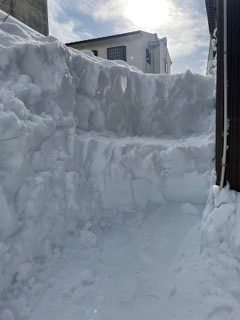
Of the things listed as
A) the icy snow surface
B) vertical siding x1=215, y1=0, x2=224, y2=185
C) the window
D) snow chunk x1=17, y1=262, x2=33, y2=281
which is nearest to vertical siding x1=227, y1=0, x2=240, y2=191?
vertical siding x1=215, y1=0, x2=224, y2=185

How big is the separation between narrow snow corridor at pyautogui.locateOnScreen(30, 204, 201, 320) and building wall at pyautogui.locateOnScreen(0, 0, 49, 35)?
43.4 feet

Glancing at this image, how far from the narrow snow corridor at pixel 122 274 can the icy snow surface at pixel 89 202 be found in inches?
0.6

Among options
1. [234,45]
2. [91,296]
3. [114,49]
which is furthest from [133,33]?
[91,296]

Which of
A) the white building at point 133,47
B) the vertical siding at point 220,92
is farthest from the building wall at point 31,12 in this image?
the vertical siding at point 220,92

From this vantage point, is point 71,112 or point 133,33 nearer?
point 71,112

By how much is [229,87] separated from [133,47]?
19993 millimetres

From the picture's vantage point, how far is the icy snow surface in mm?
4125

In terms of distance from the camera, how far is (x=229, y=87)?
14.6ft

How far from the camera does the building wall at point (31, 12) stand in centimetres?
1537

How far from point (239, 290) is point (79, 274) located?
2.16 metres

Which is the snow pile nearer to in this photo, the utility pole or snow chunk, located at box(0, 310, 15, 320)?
the utility pole

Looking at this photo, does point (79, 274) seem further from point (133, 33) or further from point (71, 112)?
point (133, 33)

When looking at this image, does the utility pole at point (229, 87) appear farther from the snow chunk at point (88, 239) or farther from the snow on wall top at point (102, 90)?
the snow on wall top at point (102, 90)

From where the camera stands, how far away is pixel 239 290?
12.3 feet
